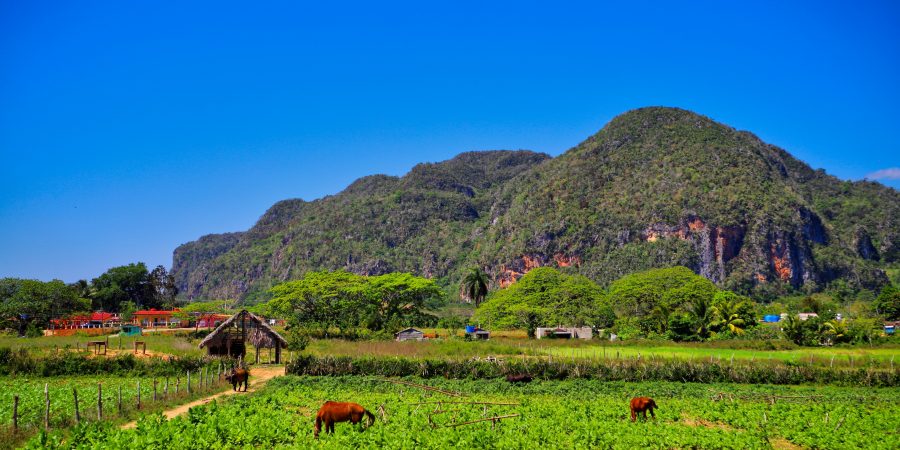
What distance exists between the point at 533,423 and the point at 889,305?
72786 mm

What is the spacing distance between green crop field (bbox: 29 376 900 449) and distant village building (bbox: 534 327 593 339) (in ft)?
107

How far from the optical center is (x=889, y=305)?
7138 cm

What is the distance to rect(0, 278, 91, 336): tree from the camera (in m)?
62.1

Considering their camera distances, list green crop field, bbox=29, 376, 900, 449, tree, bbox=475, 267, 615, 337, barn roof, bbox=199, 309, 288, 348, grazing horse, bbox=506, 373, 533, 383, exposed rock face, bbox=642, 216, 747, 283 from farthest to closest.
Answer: exposed rock face, bbox=642, 216, 747, 283
tree, bbox=475, 267, 615, 337
barn roof, bbox=199, 309, 288, 348
grazing horse, bbox=506, 373, 533, 383
green crop field, bbox=29, 376, 900, 449

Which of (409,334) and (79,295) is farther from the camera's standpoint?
(79,295)

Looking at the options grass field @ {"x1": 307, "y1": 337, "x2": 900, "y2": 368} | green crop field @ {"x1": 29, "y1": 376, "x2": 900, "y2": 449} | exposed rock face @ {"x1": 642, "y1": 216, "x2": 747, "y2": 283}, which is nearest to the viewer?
green crop field @ {"x1": 29, "y1": 376, "x2": 900, "y2": 449}

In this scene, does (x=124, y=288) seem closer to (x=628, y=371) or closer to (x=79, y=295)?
(x=79, y=295)

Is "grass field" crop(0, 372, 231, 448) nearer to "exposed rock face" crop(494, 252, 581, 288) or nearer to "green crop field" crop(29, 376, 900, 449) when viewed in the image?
"green crop field" crop(29, 376, 900, 449)

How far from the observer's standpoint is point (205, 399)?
2447cm

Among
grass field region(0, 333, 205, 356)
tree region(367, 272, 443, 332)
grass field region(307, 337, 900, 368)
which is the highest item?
tree region(367, 272, 443, 332)

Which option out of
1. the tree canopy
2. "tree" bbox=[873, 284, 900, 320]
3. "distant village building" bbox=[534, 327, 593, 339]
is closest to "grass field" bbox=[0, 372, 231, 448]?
the tree canopy

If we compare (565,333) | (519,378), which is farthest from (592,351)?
(565,333)

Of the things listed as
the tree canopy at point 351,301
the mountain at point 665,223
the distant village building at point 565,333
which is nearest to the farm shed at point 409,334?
the tree canopy at point 351,301

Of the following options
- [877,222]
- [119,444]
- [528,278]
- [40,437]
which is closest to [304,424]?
[119,444]
